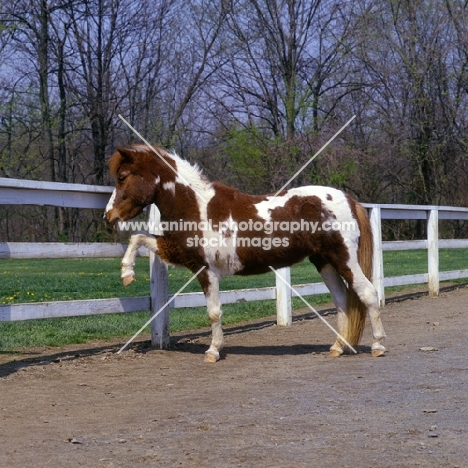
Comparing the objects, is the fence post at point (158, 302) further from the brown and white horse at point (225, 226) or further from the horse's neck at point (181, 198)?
the horse's neck at point (181, 198)

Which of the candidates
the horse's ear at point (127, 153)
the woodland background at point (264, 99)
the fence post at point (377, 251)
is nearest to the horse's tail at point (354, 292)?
the horse's ear at point (127, 153)

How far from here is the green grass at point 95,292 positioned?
8609 millimetres

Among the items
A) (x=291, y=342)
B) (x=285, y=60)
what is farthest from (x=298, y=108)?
(x=291, y=342)

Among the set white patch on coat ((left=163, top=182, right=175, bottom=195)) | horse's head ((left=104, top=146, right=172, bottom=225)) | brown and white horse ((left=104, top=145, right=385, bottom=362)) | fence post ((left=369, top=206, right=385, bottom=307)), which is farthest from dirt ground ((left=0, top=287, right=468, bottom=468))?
fence post ((left=369, top=206, right=385, bottom=307))

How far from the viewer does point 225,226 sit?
276 inches

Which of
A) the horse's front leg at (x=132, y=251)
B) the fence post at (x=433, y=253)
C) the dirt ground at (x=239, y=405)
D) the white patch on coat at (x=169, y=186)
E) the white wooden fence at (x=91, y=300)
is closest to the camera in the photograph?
the dirt ground at (x=239, y=405)

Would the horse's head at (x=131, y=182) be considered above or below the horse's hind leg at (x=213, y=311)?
above

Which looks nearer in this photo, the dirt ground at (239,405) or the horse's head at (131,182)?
the dirt ground at (239,405)

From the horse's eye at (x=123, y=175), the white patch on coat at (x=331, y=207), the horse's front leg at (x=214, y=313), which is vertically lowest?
the horse's front leg at (x=214, y=313)

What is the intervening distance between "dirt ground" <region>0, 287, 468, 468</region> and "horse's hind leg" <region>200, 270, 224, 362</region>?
0.49 feet

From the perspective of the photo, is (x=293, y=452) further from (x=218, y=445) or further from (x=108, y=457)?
(x=108, y=457)

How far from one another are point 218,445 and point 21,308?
3148 millimetres

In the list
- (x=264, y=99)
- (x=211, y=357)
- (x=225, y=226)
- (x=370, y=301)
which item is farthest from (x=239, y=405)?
(x=264, y=99)

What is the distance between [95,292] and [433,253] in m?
5.40
